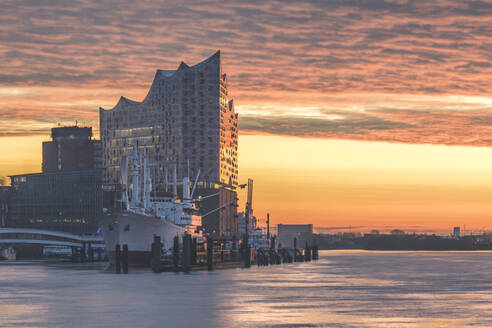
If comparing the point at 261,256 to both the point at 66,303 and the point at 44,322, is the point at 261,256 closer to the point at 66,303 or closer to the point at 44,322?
the point at 66,303

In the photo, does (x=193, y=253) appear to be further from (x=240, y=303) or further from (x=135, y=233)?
(x=240, y=303)

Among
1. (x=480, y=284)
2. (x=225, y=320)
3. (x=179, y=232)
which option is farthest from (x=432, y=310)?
(x=179, y=232)

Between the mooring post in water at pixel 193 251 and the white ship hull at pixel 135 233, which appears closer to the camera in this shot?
the mooring post in water at pixel 193 251

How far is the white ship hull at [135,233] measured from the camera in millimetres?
128500

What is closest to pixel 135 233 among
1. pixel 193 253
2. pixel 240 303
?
pixel 193 253

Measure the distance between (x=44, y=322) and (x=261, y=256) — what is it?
112165mm

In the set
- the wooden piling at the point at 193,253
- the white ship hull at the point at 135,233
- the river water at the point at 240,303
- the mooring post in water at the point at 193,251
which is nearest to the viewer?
the river water at the point at 240,303

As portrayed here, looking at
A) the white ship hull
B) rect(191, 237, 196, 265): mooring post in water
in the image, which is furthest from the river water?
the white ship hull


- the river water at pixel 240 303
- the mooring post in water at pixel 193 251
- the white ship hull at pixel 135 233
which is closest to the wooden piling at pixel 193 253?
the mooring post in water at pixel 193 251

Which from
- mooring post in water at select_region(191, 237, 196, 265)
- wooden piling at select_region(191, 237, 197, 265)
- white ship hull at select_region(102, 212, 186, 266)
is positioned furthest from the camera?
white ship hull at select_region(102, 212, 186, 266)

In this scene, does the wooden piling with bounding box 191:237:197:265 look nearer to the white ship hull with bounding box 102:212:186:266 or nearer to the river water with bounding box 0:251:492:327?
the white ship hull with bounding box 102:212:186:266

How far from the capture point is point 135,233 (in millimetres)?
128625

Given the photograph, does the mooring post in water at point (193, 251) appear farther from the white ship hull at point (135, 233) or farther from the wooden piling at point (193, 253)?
the white ship hull at point (135, 233)

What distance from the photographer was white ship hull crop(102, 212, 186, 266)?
128m
